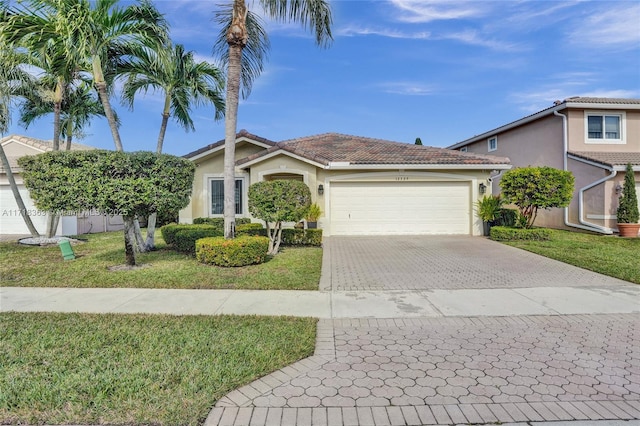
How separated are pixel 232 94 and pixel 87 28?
3441 mm

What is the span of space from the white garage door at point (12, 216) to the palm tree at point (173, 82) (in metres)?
8.27

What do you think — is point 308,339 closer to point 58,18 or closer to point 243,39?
point 243,39

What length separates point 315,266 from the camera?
890 cm

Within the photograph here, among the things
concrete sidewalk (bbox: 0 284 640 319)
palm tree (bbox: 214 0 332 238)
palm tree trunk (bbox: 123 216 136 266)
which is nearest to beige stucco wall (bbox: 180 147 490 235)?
palm tree (bbox: 214 0 332 238)

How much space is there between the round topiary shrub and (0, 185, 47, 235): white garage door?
471 inches

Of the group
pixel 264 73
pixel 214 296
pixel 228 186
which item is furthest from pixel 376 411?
pixel 264 73

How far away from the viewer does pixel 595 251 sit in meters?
10.6

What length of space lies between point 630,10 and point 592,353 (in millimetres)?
12328

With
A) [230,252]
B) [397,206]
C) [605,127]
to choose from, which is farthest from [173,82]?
[605,127]

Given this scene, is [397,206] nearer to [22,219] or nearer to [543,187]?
[543,187]

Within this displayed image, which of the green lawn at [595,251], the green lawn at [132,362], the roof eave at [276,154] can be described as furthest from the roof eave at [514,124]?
the green lawn at [132,362]

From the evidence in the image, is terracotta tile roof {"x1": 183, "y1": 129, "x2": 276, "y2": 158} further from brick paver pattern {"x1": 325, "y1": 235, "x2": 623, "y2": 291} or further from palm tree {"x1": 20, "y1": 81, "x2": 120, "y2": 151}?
brick paver pattern {"x1": 325, "y1": 235, "x2": 623, "y2": 291}

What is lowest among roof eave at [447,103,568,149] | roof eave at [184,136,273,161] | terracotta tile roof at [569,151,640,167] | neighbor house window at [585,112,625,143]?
terracotta tile roof at [569,151,640,167]

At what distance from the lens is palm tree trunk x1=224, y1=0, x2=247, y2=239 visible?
30.6ft
